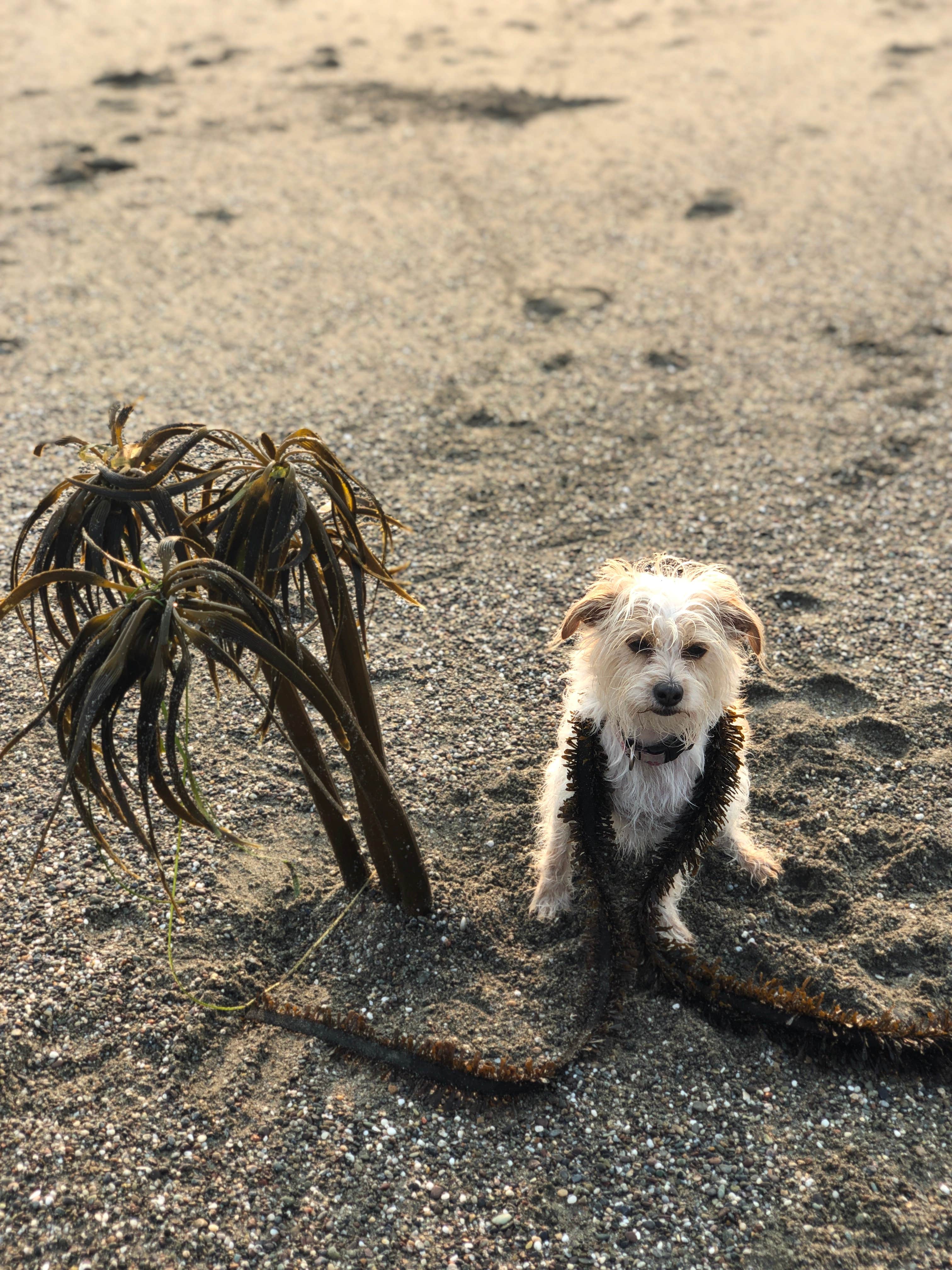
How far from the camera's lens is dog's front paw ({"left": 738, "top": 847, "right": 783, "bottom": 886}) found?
15.6 feet

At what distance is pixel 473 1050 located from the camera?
4.07m

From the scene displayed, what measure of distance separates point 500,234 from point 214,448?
4849mm

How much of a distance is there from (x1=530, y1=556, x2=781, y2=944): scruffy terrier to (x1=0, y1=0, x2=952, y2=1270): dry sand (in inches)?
14.8

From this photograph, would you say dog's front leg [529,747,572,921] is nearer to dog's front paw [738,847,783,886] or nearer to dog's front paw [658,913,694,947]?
dog's front paw [658,913,694,947]

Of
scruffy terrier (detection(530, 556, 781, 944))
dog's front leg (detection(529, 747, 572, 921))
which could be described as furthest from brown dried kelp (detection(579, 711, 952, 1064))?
dog's front leg (detection(529, 747, 572, 921))

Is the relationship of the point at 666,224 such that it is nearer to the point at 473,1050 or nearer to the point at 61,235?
the point at 61,235

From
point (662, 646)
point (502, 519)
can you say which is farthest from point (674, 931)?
point (502, 519)

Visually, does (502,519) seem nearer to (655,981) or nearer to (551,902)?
(551,902)

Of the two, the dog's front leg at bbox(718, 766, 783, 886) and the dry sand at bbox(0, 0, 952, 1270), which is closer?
the dry sand at bbox(0, 0, 952, 1270)

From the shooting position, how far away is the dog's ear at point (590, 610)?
4242 millimetres

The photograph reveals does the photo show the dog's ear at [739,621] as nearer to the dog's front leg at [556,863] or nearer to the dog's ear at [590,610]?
the dog's ear at [590,610]

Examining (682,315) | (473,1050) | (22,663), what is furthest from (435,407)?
(473,1050)

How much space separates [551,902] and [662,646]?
4.26 ft

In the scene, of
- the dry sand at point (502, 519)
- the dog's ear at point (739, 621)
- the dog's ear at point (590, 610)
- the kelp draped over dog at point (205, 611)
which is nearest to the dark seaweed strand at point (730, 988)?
the dry sand at point (502, 519)
